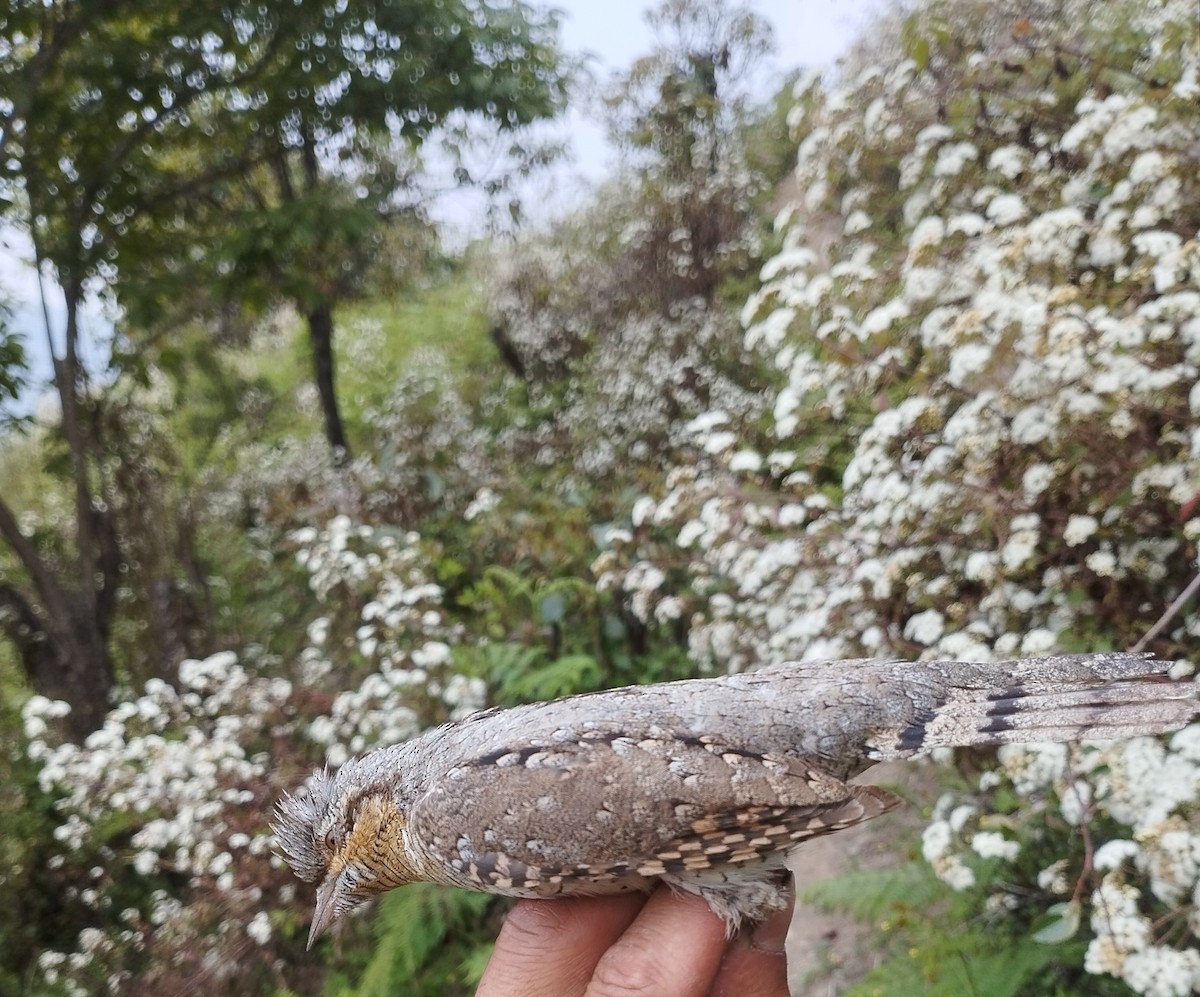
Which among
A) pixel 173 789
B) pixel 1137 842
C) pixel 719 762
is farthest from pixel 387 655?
pixel 1137 842

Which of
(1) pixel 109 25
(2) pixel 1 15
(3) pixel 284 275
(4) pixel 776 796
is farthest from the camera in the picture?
(3) pixel 284 275

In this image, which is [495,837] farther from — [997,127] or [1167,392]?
[997,127]

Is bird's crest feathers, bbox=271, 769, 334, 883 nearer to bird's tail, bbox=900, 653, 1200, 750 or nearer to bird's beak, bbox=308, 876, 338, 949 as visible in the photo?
bird's beak, bbox=308, 876, 338, 949

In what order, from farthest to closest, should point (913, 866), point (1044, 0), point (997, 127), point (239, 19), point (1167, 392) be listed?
point (239, 19) < point (1044, 0) < point (913, 866) < point (997, 127) < point (1167, 392)

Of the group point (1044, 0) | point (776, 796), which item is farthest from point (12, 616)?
point (1044, 0)

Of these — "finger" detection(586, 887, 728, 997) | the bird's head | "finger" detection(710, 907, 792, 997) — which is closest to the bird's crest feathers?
the bird's head

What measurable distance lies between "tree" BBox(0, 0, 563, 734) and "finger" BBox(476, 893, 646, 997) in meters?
3.87

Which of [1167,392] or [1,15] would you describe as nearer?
[1167,392]

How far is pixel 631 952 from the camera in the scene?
60.2 inches

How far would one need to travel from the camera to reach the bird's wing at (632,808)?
1.44 metres

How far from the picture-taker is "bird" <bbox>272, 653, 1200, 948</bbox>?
1.44m

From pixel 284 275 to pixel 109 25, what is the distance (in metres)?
1.66

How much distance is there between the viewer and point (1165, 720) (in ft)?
4.34

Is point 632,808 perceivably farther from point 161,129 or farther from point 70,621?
point 161,129
